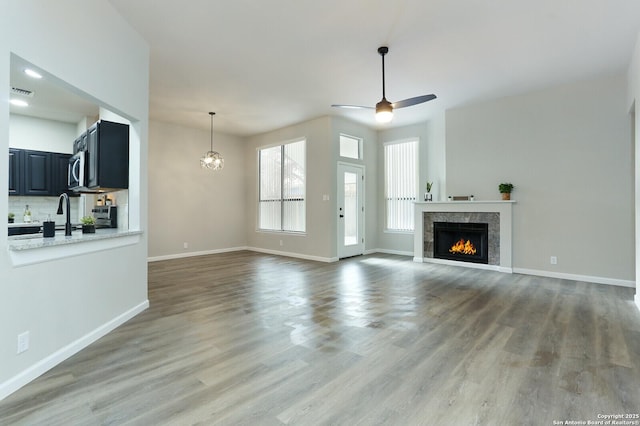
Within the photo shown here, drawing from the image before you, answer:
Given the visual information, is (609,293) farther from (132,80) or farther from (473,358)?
(132,80)

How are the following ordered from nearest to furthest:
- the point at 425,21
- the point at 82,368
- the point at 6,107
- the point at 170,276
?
the point at 6,107 < the point at 82,368 < the point at 425,21 < the point at 170,276

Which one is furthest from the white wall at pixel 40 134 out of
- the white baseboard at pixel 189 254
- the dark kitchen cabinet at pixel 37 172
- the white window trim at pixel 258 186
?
the white window trim at pixel 258 186

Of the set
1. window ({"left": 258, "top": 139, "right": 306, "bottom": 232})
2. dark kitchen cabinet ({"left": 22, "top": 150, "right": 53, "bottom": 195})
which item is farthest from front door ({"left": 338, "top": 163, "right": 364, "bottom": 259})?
dark kitchen cabinet ({"left": 22, "top": 150, "right": 53, "bottom": 195})

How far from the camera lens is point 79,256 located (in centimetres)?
260

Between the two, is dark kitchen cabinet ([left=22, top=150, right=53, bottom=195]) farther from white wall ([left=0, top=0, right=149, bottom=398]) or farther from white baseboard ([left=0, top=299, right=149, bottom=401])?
white baseboard ([left=0, top=299, right=149, bottom=401])

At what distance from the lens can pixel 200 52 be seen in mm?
3973

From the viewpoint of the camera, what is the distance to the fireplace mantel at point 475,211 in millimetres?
5551

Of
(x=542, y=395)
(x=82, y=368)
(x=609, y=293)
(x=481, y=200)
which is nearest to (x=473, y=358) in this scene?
(x=542, y=395)

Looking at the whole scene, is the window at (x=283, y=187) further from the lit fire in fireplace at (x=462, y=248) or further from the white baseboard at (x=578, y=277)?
the white baseboard at (x=578, y=277)

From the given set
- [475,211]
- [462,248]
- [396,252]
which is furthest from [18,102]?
[462,248]

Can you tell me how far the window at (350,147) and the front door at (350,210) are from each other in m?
0.30

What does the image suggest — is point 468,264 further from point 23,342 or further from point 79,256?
point 23,342

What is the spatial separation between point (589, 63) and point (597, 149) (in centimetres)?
134

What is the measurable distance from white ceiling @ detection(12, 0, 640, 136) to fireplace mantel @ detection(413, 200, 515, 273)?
194 centimetres
